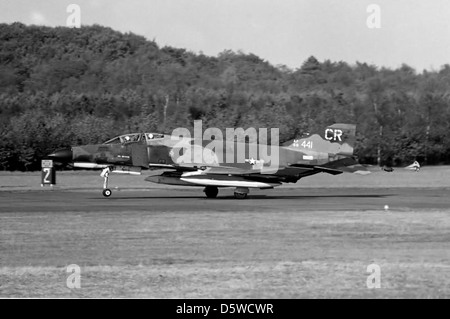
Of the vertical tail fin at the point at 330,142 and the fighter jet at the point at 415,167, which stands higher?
the vertical tail fin at the point at 330,142

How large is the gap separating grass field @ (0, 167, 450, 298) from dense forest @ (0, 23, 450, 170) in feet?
118

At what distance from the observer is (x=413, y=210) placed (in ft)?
86.7

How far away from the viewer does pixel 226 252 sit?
15.8 m

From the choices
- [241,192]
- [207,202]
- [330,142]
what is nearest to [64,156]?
[207,202]

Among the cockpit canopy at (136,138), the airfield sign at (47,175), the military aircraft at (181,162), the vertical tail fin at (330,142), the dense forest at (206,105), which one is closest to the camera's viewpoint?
the military aircraft at (181,162)

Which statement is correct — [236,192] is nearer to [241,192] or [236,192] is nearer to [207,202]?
[241,192]

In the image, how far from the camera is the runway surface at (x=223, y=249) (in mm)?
12023

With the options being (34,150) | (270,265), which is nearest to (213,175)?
(270,265)

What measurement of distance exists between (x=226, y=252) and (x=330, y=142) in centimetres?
1958

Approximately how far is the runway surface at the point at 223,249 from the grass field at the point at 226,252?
19 millimetres

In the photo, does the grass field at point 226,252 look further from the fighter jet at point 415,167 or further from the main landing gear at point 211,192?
the fighter jet at point 415,167

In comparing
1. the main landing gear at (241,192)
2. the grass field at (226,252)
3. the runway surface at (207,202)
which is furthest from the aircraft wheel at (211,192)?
the grass field at (226,252)
